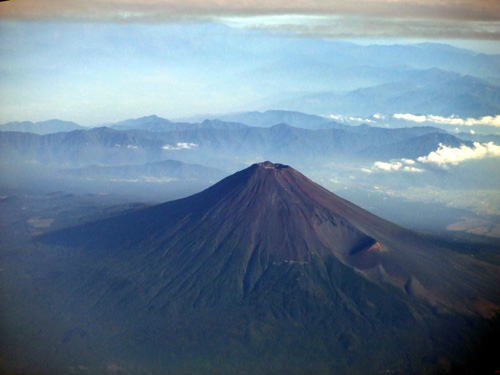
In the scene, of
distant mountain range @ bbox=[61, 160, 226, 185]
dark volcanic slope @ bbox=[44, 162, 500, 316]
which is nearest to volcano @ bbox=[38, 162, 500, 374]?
dark volcanic slope @ bbox=[44, 162, 500, 316]

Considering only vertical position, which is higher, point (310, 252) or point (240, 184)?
point (240, 184)

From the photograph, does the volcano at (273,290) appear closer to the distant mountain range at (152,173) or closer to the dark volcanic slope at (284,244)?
the dark volcanic slope at (284,244)

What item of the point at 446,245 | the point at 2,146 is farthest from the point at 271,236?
the point at 2,146

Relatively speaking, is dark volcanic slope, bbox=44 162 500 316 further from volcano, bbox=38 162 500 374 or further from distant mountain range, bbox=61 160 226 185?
distant mountain range, bbox=61 160 226 185

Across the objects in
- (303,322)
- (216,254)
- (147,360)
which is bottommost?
(147,360)

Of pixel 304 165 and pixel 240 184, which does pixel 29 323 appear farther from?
pixel 304 165

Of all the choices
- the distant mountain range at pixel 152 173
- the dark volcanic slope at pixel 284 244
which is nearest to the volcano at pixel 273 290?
the dark volcanic slope at pixel 284 244

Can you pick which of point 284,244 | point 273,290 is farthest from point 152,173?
point 273,290

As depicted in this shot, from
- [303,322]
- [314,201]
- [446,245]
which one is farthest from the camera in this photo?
[446,245]

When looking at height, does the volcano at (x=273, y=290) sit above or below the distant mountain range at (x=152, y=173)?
below
